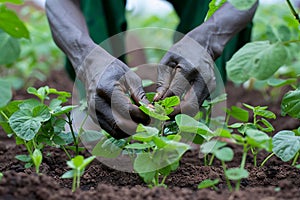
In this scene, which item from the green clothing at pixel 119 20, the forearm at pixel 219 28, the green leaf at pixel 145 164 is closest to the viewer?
the green leaf at pixel 145 164

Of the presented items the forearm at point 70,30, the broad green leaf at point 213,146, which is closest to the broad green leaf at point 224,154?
the broad green leaf at point 213,146

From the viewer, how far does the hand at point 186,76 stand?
4.48ft

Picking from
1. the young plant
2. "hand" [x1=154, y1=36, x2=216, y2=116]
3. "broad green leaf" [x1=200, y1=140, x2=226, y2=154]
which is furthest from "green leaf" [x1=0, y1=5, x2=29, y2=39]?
"broad green leaf" [x1=200, y1=140, x2=226, y2=154]

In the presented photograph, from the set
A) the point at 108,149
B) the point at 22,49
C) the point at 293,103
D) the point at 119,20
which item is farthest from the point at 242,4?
the point at 22,49

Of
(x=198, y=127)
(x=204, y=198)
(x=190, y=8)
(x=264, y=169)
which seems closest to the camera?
(x=204, y=198)

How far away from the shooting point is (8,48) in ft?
6.13

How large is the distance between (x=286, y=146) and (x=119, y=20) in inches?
53.7

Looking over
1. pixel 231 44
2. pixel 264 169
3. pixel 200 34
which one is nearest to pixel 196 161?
pixel 264 169

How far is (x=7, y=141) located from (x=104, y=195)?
124 centimetres

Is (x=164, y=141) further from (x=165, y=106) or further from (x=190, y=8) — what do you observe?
(x=190, y=8)

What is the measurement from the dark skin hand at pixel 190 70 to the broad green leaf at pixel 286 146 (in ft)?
0.82

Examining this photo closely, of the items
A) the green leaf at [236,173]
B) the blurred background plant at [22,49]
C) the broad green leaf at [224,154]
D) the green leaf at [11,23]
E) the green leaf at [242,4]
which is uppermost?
the green leaf at [242,4]

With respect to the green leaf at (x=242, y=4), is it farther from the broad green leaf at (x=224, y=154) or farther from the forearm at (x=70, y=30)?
the forearm at (x=70, y=30)

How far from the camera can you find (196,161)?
5.36 feet
